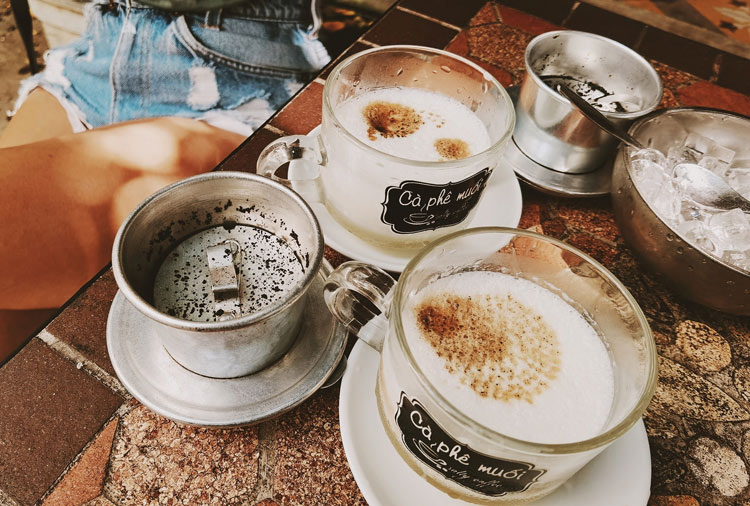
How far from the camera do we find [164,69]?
1.12 m

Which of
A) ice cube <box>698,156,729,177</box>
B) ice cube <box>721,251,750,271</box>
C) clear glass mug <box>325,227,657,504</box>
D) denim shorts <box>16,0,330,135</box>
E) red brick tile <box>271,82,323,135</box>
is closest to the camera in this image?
clear glass mug <box>325,227,657,504</box>

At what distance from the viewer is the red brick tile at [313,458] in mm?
572

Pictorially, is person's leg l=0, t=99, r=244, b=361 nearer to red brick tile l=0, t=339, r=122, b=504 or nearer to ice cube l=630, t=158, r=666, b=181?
red brick tile l=0, t=339, r=122, b=504

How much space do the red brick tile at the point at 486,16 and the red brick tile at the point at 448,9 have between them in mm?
12

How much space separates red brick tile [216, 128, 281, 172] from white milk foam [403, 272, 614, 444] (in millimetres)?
465

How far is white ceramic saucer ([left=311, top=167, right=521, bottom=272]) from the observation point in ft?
2.44

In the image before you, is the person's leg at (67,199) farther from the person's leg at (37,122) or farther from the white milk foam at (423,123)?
the white milk foam at (423,123)

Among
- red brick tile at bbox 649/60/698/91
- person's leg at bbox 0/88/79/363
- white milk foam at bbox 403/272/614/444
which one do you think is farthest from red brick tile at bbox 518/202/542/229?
person's leg at bbox 0/88/79/363

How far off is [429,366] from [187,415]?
267 mm

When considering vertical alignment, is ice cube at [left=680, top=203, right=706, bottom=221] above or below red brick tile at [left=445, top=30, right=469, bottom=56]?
below

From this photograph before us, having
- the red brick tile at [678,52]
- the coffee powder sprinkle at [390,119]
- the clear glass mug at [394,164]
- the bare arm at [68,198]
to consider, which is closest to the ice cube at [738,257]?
the clear glass mug at [394,164]

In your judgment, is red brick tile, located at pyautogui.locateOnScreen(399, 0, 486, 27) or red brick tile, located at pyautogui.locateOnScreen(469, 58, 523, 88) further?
red brick tile, located at pyautogui.locateOnScreen(399, 0, 486, 27)

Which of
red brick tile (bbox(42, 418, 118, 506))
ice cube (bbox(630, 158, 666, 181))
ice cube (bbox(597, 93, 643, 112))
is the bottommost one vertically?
red brick tile (bbox(42, 418, 118, 506))

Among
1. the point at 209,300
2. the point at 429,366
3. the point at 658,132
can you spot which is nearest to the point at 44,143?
the point at 209,300
